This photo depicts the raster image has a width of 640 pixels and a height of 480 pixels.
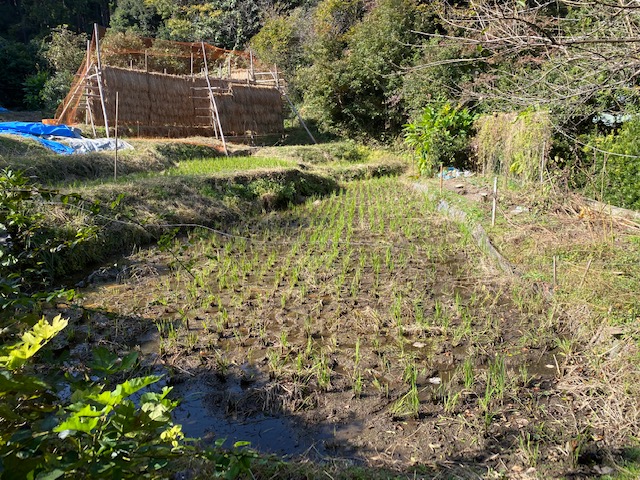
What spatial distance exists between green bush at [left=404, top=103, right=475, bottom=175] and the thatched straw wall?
6.33m

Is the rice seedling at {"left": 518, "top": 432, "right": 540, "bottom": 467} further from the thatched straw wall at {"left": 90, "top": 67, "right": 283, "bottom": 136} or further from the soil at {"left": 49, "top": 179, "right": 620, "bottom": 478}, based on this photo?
the thatched straw wall at {"left": 90, "top": 67, "right": 283, "bottom": 136}

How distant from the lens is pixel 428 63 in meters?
2.36

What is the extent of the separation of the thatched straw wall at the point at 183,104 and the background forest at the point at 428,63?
227 cm

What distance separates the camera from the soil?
243 centimetres

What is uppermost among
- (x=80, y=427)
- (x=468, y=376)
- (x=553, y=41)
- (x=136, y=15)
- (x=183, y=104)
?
(x=136, y=15)

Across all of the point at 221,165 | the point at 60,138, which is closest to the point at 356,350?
the point at 221,165

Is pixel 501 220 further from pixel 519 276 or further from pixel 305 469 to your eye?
pixel 305 469

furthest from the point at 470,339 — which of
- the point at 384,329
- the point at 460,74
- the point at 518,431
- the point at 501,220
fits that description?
the point at 460,74

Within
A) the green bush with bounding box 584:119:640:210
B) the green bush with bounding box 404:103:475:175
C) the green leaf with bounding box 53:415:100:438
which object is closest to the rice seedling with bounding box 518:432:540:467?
the green leaf with bounding box 53:415:100:438

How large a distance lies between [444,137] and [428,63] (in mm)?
8569

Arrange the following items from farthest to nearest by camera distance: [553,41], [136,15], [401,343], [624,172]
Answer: [136,15], [624,172], [401,343], [553,41]

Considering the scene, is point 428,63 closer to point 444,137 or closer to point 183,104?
point 444,137

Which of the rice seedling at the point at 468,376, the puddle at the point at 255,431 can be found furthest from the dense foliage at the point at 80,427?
the rice seedling at the point at 468,376

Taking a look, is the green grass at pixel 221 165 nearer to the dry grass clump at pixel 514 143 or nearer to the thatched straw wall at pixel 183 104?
the thatched straw wall at pixel 183 104
